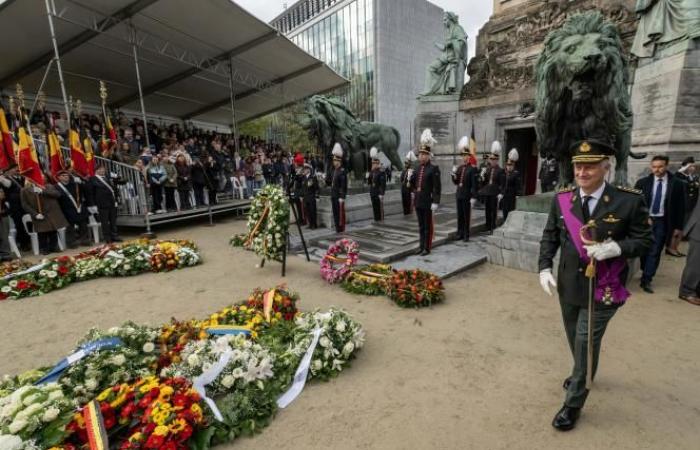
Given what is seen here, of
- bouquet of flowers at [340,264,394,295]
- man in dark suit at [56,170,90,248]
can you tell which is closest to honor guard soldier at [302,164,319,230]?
bouquet of flowers at [340,264,394,295]

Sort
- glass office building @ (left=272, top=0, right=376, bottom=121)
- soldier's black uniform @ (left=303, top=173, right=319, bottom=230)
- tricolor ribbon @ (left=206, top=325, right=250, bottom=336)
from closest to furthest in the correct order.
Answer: tricolor ribbon @ (left=206, top=325, right=250, bottom=336)
soldier's black uniform @ (left=303, top=173, right=319, bottom=230)
glass office building @ (left=272, top=0, right=376, bottom=121)

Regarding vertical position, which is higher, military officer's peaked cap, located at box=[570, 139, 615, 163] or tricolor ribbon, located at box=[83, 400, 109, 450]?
military officer's peaked cap, located at box=[570, 139, 615, 163]

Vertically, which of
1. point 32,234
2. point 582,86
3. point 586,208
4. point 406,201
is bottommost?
point 32,234

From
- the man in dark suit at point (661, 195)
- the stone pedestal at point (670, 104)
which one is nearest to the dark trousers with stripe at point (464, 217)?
the man in dark suit at point (661, 195)

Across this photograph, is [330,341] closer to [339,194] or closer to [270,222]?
[270,222]

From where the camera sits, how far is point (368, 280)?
5086mm

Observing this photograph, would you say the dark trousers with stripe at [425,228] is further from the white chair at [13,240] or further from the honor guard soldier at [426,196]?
the white chair at [13,240]

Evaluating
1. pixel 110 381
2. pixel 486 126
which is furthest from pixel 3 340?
pixel 486 126

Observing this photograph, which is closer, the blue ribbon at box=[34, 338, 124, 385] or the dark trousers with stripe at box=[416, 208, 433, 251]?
the blue ribbon at box=[34, 338, 124, 385]

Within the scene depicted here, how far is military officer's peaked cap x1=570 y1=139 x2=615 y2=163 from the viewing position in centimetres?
213

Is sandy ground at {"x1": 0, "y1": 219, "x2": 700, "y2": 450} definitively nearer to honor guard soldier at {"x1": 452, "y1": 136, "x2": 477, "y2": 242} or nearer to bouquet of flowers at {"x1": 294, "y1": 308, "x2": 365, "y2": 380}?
bouquet of flowers at {"x1": 294, "y1": 308, "x2": 365, "y2": 380}

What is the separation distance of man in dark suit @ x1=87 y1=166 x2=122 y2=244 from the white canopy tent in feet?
7.01

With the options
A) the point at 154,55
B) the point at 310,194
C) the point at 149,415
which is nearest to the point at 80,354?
the point at 149,415

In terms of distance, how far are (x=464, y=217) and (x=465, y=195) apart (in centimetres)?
51
